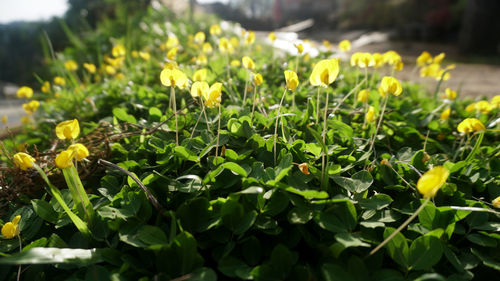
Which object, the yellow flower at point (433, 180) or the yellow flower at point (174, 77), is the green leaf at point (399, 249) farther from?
the yellow flower at point (174, 77)

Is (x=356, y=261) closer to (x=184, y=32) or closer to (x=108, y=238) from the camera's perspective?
(x=108, y=238)

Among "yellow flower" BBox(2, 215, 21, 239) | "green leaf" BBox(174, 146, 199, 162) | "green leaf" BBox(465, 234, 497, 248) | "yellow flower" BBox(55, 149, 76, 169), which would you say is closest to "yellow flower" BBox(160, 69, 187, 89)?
"green leaf" BBox(174, 146, 199, 162)

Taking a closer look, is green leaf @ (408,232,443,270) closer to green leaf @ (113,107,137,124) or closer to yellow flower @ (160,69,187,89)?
yellow flower @ (160,69,187,89)

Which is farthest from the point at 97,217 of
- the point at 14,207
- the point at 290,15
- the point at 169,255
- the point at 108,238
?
the point at 290,15

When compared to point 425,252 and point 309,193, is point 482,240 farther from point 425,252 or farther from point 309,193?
point 309,193

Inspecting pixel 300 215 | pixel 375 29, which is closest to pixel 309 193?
pixel 300 215

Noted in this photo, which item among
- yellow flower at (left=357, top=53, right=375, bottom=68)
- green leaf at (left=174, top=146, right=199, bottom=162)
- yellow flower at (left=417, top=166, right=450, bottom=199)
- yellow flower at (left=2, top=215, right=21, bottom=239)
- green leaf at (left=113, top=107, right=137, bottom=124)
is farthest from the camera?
green leaf at (left=113, top=107, right=137, bottom=124)

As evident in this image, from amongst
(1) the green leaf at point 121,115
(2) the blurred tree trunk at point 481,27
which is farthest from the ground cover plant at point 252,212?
(2) the blurred tree trunk at point 481,27
